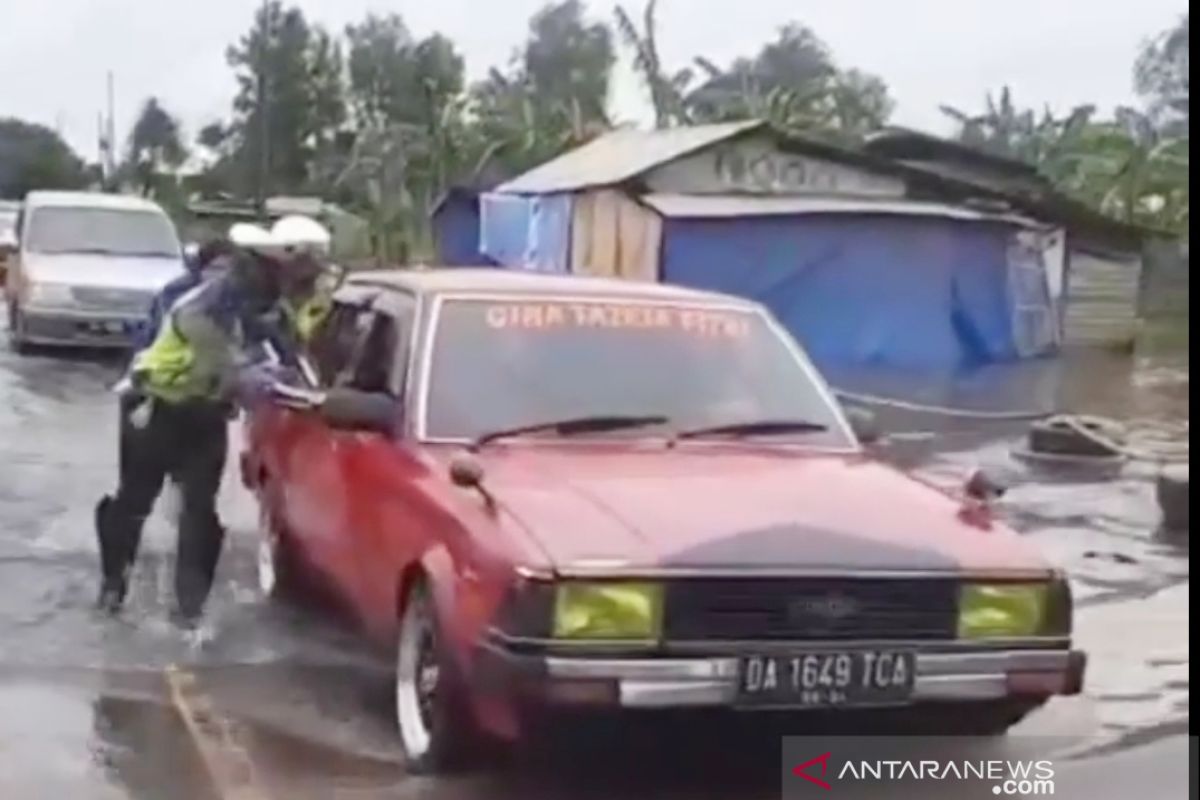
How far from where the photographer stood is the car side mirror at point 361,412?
6871mm

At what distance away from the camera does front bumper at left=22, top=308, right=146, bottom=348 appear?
20.7 metres

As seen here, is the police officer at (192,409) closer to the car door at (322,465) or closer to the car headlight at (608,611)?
the car door at (322,465)

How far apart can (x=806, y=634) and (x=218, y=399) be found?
3.23 m

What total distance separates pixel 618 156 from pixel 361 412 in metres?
22.1

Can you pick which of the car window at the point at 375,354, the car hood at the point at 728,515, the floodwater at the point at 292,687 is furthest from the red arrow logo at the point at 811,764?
the car window at the point at 375,354

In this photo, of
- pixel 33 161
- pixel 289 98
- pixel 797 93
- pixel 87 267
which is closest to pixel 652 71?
pixel 797 93

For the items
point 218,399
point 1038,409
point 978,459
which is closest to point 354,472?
point 218,399

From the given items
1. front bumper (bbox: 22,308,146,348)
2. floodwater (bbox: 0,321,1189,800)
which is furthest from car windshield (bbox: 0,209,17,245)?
floodwater (bbox: 0,321,1189,800)

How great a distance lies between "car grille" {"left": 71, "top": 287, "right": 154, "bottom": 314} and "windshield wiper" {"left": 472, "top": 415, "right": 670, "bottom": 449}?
47.5 ft

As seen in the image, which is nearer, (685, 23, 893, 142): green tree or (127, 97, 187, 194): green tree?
(685, 23, 893, 142): green tree

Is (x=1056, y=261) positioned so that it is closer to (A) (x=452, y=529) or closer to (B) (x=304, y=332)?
(B) (x=304, y=332)

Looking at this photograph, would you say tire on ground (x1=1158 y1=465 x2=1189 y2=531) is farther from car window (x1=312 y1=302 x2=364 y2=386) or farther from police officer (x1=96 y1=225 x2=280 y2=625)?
police officer (x1=96 y1=225 x2=280 y2=625)

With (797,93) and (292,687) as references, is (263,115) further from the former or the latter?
(292,687)

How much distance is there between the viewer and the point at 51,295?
20.8m
